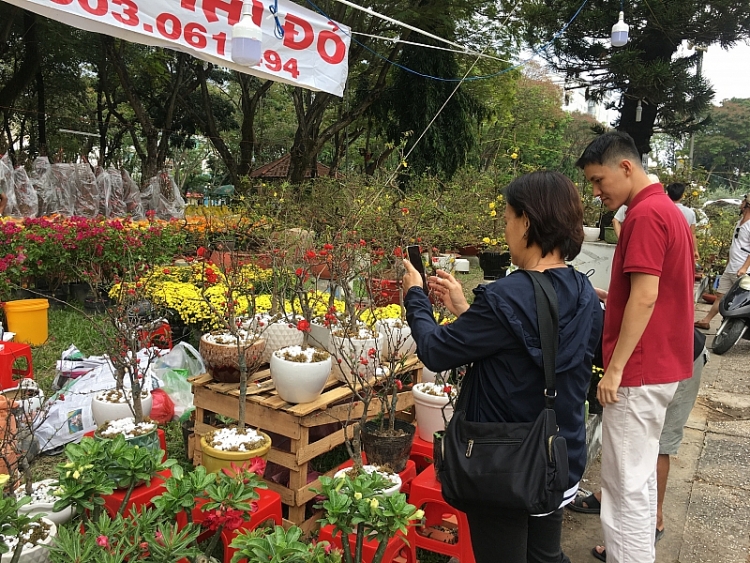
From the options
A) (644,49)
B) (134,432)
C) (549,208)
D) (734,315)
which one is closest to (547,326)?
(549,208)

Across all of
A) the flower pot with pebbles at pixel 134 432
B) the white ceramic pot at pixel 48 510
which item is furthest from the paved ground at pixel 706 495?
the white ceramic pot at pixel 48 510

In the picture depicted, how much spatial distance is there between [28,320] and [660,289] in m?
5.18

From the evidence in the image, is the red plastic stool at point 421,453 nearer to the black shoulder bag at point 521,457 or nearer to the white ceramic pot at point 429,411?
the white ceramic pot at point 429,411

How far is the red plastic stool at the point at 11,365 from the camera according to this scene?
375 cm

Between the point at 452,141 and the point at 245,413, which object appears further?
the point at 452,141

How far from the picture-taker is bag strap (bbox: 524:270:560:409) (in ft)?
4.93

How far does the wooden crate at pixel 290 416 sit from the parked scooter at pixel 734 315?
4.91 meters

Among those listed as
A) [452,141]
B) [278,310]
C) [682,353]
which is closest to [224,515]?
[682,353]

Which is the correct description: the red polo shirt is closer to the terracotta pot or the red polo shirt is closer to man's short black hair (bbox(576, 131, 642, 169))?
man's short black hair (bbox(576, 131, 642, 169))

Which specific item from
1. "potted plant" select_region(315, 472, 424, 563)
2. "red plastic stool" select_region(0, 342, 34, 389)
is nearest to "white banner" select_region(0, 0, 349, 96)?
"red plastic stool" select_region(0, 342, 34, 389)

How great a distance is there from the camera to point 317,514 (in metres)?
2.72

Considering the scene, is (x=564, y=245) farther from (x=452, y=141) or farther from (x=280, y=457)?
(x=452, y=141)

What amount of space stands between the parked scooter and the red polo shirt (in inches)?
192

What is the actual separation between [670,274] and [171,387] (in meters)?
3.01
